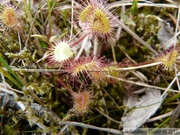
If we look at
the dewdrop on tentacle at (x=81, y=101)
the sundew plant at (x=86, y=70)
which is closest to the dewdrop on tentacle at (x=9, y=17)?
the sundew plant at (x=86, y=70)

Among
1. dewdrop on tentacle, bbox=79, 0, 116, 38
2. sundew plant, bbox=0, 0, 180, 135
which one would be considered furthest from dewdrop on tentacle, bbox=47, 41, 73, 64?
dewdrop on tentacle, bbox=79, 0, 116, 38

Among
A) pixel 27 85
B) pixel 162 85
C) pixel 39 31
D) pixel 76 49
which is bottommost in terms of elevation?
pixel 162 85

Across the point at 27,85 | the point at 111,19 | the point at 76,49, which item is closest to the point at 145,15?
the point at 111,19

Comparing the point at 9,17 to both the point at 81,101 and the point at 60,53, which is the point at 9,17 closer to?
the point at 60,53

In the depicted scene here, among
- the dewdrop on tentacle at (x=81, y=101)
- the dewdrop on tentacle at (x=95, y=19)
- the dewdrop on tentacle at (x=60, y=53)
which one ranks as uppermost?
the dewdrop on tentacle at (x=95, y=19)

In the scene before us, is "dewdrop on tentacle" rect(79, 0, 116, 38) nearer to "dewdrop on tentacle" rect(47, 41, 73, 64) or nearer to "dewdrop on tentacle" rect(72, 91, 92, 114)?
"dewdrop on tentacle" rect(47, 41, 73, 64)

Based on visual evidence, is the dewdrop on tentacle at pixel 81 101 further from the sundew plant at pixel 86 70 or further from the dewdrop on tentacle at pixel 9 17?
the dewdrop on tentacle at pixel 9 17

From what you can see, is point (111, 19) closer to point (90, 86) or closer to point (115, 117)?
point (90, 86)

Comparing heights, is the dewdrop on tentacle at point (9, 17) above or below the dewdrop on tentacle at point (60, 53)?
above
